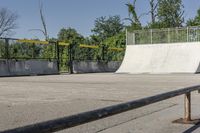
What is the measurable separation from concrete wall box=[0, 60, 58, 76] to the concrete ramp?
6047 millimetres

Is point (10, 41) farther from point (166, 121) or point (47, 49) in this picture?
point (166, 121)

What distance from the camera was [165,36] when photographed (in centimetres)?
3628

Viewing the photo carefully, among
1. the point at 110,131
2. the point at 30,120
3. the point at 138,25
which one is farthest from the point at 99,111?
the point at 138,25

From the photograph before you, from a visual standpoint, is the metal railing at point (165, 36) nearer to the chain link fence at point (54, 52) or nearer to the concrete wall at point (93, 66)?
the concrete wall at point (93, 66)

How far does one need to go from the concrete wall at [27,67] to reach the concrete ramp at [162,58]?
19.8ft

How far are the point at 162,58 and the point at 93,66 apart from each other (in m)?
6.64

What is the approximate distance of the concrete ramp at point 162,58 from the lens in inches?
1294

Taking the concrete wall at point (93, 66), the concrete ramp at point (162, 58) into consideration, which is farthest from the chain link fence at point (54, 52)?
the concrete ramp at point (162, 58)

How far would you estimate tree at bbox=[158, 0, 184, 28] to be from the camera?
61781 mm

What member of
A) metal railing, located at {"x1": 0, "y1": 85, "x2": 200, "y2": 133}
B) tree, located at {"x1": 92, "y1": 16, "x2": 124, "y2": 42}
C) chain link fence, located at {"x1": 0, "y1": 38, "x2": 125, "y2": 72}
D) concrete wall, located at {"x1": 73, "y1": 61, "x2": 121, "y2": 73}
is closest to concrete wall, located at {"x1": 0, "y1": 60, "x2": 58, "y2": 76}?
chain link fence, located at {"x1": 0, "y1": 38, "x2": 125, "y2": 72}

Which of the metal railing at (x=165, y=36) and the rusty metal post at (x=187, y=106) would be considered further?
the metal railing at (x=165, y=36)

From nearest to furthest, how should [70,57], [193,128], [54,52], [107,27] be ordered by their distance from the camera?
[193,128], [54,52], [70,57], [107,27]

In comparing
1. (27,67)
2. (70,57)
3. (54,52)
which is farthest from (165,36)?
(27,67)

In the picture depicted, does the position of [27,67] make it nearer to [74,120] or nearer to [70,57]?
[70,57]
